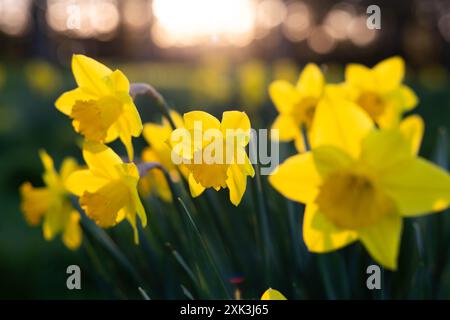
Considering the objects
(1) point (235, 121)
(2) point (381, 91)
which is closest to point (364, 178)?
(1) point (235, 121)

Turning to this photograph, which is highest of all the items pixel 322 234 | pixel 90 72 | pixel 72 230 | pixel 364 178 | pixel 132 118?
pixel 90 72

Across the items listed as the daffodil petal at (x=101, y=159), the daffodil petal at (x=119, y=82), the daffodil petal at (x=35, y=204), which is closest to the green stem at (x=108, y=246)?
the daffodil petal at (x=101, y=159)

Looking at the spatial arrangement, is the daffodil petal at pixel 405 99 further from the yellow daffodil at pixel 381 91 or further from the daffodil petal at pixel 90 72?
the daffodil petal at pixel 90 72

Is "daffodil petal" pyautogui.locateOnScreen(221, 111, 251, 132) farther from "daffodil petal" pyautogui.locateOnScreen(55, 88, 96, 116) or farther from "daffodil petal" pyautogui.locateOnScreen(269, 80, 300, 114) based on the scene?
"daffodil petal" pyautogui.locateOnScreen(269, 80, 300, 114)

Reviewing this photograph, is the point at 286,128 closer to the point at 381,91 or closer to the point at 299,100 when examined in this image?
the point at 299,100

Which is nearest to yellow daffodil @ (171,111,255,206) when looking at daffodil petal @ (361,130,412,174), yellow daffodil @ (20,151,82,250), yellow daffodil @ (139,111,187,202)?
daffodil petal @ (361,130,412,174)
